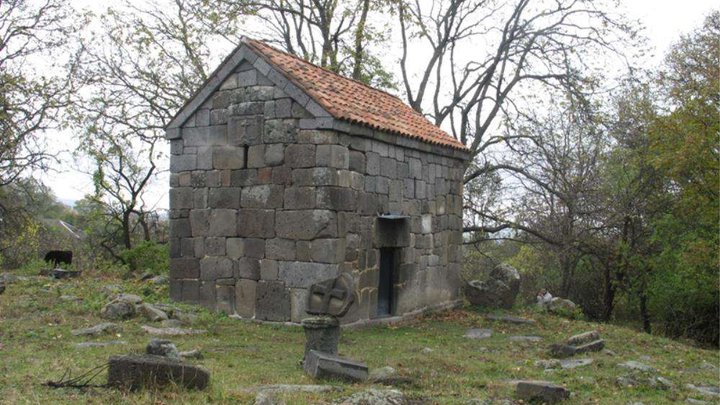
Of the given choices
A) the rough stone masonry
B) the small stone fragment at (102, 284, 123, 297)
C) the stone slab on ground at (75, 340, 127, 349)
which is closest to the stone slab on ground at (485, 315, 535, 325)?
the rough stone masonry

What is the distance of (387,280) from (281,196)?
294 cm

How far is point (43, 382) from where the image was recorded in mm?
6309

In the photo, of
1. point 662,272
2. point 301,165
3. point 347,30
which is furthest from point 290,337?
point 347,30

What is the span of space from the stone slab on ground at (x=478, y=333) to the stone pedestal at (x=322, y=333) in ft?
14.1

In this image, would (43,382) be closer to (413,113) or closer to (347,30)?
(413,113)

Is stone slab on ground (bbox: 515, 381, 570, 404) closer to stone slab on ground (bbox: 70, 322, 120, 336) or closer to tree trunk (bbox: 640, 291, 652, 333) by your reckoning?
stone slab on ground (bbox: 70, 322, 120, 336)

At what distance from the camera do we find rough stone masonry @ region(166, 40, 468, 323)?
11133 mm

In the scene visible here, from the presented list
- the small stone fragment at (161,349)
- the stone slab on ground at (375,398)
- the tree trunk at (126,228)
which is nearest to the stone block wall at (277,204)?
the small stone fragment at (161,349)

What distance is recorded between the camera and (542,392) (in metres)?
7.06

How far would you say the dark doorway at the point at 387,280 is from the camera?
12.9 metres

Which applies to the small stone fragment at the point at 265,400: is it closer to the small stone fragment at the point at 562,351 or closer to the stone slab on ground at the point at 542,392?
the stone slab on ground at the point at 542,392

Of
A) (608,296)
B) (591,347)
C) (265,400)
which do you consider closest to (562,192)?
(608,296)

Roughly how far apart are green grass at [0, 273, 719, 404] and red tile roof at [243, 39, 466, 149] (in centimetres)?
366

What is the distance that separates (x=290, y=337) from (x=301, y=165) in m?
2.81
